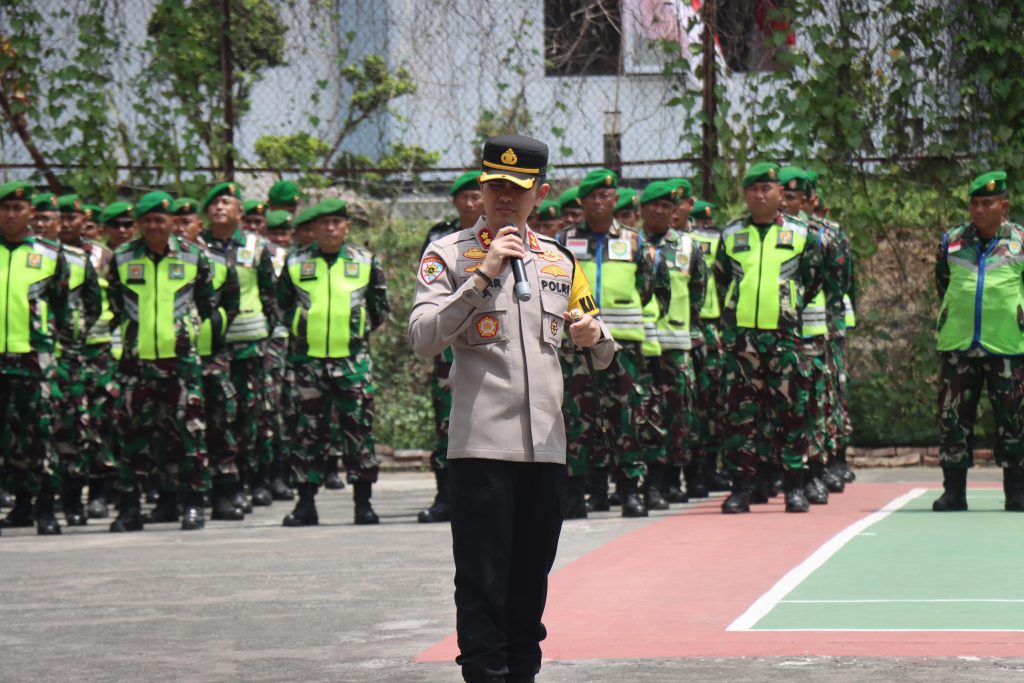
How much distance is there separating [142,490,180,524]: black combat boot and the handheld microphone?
8.07 meters

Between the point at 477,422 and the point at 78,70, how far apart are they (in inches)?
553

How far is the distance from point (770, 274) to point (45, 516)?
533 centimetres

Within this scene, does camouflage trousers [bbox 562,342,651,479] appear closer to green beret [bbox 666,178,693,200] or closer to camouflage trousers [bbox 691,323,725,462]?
green beret [bbox 666,178,693,200]

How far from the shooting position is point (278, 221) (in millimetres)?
15477

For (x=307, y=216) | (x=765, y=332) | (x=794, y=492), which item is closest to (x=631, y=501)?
(x=794, y=492)

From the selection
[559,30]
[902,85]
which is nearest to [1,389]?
[559,30]

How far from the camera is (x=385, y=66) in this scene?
18984 mm

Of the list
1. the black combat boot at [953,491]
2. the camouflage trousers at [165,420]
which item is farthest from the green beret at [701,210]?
the camouflage trousers at [165,420]

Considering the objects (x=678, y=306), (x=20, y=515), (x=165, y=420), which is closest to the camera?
(x=165, y=420)

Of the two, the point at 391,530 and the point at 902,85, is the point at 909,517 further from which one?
the point at 902,85

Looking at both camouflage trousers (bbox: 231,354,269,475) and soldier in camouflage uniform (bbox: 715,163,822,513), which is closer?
soldier in camouflage uniform (bbox: 715,163,822,513)

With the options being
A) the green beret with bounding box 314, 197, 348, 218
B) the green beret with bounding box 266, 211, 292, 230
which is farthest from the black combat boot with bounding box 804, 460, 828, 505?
the green beret with bounding box 266, 211, 292, 230

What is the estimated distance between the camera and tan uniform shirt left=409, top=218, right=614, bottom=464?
5.95 metres

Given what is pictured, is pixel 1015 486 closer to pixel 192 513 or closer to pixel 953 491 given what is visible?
pixel 953 491
